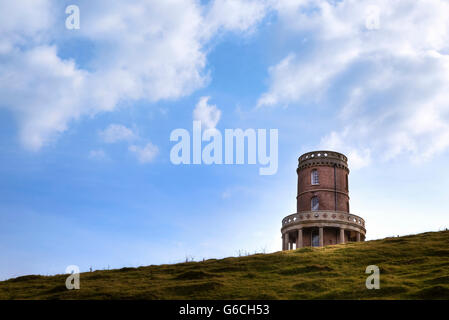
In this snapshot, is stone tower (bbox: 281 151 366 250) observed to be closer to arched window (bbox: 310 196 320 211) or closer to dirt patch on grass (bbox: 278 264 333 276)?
arched window (bbox: 310 196 320 211)

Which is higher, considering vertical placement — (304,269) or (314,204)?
(314,204)

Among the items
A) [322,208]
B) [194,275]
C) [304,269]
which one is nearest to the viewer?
[304,269]

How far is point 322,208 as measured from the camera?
58.6 m

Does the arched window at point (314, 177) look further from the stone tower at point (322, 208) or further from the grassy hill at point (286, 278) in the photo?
the grassy hill at point (286, 278)

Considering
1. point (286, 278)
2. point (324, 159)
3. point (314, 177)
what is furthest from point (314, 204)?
point (286, 278)

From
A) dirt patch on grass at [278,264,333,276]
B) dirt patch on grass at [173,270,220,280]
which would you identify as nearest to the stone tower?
dirt patch on grass at [278,264,333,276]

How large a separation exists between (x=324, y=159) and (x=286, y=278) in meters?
32.9

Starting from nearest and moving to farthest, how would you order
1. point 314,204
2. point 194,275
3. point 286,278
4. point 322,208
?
→ point 286,278
point 194,275
point 322,208
point 314,204

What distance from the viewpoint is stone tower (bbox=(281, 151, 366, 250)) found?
55.0m

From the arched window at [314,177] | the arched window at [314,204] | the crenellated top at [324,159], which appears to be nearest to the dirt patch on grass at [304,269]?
the arched window at [314,204]

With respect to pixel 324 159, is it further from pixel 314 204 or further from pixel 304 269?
pixel 304 269

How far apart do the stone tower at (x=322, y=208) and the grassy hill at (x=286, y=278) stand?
45.0 ft
